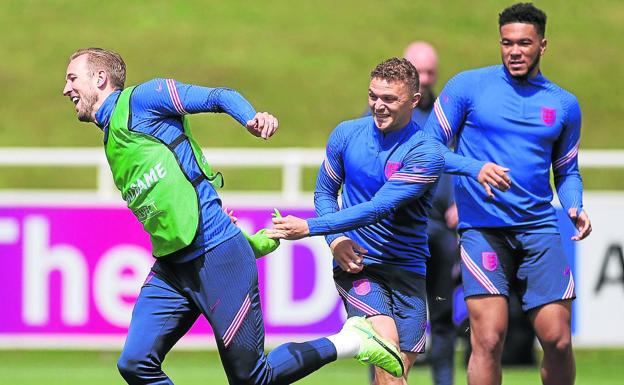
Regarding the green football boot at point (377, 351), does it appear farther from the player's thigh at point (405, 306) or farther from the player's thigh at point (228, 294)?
the player's thigh at point (228, 294)

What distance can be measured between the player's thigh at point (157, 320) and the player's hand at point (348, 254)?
763 mm

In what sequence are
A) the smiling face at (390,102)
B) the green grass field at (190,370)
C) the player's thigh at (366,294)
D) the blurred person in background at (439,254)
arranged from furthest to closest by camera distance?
the green grass field at (190,370), the blurred person in background at (439,254), the player's thigh at (366,294), the smiling face at (390,102)

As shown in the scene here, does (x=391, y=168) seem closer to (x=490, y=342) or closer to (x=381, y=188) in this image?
(x=381, y=188)

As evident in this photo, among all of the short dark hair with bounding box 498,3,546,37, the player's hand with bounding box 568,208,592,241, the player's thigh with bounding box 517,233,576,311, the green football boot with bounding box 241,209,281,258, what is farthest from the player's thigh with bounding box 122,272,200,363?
the short dark hair with bounding box 498,3,546,37

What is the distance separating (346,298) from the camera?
714cm

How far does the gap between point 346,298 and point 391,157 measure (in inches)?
29.7

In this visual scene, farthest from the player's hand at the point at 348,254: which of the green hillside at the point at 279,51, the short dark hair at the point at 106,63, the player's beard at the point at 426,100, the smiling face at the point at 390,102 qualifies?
the green hillside at the point at 279,51

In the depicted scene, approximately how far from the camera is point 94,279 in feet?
36.2

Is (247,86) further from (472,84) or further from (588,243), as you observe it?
Result: (472,84)

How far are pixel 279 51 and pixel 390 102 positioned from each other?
20.0 m

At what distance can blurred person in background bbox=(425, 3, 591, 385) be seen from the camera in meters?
7.44

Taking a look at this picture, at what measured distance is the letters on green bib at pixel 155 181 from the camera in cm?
647

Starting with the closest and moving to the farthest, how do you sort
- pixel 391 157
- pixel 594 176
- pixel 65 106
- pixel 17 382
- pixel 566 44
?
pixel 391 157, pixel 17 382, pixel 594 176, pixel 65 106, pixel 566 44

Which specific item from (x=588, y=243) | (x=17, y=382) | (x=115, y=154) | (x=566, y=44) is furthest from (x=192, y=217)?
(x=566, y=44)
